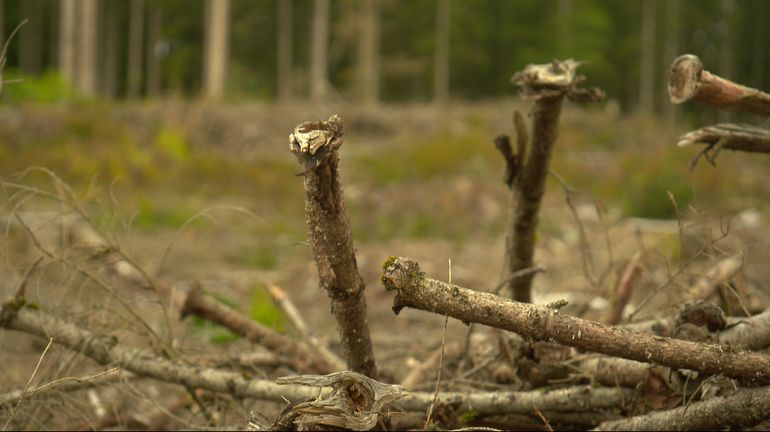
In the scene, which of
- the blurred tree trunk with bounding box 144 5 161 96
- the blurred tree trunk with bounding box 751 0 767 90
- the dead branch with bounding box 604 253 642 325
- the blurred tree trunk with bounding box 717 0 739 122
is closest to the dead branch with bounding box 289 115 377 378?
the dead branch with bounding box 604 253 642 325

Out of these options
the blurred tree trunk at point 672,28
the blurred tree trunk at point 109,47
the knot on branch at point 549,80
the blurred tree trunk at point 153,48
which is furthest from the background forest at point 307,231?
the blurred tree trunk at point 672,28

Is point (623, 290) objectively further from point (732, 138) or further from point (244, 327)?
point (244, 327)

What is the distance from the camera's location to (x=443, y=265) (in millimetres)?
6695

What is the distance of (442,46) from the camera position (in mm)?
30328

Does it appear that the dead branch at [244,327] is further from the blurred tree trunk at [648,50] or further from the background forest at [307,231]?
the blurred tree trunk at [648,50]

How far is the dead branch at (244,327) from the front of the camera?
286cm

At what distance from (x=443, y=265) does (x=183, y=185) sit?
4965mm

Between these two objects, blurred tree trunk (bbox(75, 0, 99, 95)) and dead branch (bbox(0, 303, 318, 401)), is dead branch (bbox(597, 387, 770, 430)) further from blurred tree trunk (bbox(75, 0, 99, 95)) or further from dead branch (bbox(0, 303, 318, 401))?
blurred tree trunk (bbox(75, 0, 99, 95))


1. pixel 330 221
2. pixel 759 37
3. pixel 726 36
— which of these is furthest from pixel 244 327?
pixel 759 37

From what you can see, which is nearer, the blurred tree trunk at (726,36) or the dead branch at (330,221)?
the dead branch at (330,221)

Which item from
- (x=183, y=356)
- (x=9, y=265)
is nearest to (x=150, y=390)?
(x=183, y=356)

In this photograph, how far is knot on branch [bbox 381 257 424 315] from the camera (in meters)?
1.62

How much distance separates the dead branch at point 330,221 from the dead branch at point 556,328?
6.7 inches

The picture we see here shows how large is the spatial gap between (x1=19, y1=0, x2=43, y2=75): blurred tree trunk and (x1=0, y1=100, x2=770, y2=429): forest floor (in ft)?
75.1
